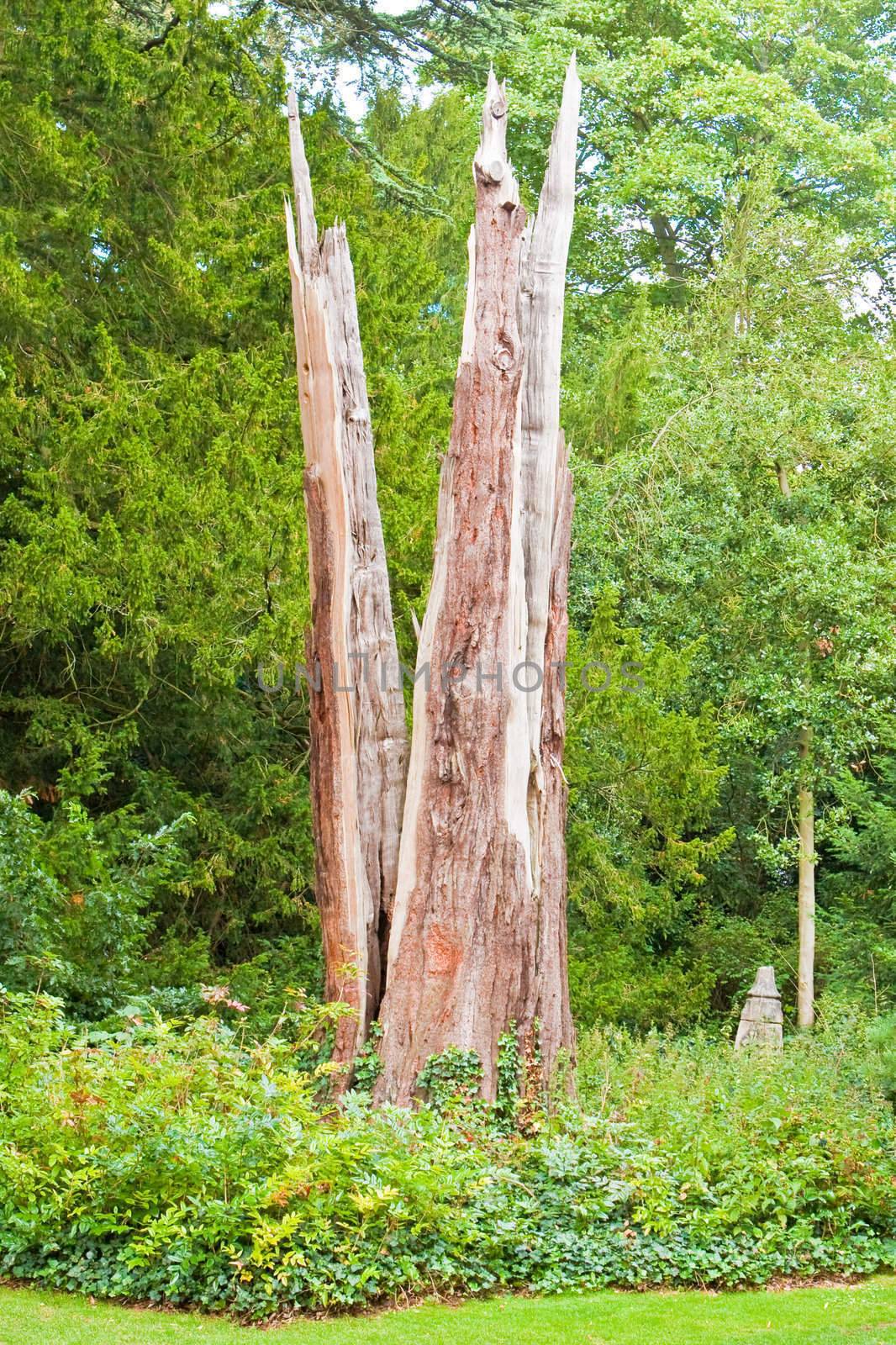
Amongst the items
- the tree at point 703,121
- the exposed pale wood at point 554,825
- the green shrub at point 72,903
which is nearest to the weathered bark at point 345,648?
the exposed pale wood at point 554,825

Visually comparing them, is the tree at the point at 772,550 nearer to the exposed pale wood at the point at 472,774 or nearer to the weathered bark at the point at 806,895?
the weathered bark at the point at 806,895

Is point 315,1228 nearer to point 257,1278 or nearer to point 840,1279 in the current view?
point 257,1278

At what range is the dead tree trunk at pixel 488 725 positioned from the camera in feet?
22.0

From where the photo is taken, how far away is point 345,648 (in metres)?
7.11

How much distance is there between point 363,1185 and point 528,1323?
2.39ft

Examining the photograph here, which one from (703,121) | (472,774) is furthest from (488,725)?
(703,121)

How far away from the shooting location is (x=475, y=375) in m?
6.98

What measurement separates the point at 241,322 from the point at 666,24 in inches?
430

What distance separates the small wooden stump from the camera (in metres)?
10.3

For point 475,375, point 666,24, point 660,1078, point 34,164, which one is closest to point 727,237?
point 666,24

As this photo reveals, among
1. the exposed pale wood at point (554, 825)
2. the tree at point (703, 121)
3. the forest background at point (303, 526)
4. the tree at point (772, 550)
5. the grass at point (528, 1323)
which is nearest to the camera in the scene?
the grass at point (528, 1323)

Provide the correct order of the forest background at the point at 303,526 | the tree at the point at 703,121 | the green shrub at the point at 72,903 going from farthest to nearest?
the tree at the point at 703,121 → the forest background at the point at 303,526 → the green shrub at the point at 72,903

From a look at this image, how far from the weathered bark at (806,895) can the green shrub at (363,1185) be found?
635 centimetres

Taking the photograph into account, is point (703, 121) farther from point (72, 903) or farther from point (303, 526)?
point (72, 903)
